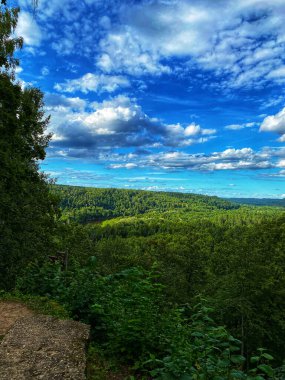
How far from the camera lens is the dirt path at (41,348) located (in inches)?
199

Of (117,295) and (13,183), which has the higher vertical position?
(13,183)

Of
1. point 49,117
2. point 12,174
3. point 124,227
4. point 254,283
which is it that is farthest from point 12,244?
point 124,227

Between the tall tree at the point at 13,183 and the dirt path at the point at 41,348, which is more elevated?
the tall tree at the point at 13,183

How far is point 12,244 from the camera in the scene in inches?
531

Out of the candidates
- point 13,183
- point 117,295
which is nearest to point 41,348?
point 117,295

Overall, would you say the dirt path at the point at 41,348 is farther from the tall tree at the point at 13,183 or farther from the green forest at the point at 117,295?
the tall tree at the point at 13,183

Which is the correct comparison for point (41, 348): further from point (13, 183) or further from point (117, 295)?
point (13, 183)

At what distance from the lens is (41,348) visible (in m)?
5.89

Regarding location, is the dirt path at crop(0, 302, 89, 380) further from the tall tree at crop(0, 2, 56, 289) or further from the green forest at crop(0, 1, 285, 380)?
the tall tree at crop(0, 2, 56, 289)

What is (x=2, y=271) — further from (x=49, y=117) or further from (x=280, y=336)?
(x=280, y=336)

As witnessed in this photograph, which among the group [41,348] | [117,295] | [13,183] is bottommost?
[41,348]

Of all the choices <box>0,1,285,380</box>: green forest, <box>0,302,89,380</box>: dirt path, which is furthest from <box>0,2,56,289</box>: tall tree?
<box>0,302,89,380</box>: dirt path

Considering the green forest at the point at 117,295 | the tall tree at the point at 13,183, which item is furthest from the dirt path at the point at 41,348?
the tall tree at the point at 13,183

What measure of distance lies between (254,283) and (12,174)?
91.8 ft
